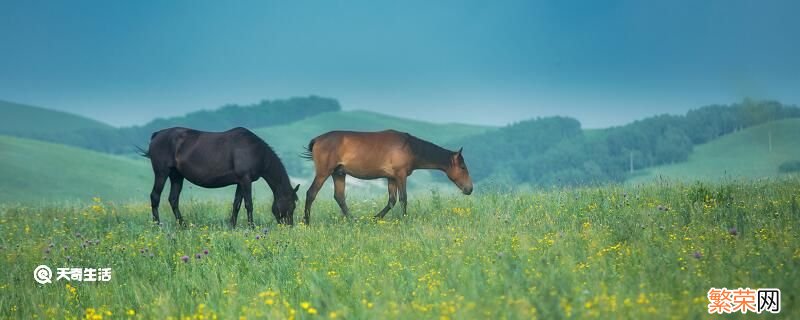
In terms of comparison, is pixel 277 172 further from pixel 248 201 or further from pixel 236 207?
pixel 236 207

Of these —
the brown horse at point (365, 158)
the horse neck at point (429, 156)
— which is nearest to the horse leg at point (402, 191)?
the brown horse at point (365, 158)

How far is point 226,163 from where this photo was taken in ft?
52.8

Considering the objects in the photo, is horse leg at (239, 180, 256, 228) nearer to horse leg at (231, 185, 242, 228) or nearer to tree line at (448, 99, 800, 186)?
horse leg at (231, 185, 242, 228)

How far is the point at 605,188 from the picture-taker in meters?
18.5

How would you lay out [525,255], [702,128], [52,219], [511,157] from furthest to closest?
[511,157] → [702,128] → [52,219] → [525,255]

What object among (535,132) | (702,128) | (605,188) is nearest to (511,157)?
(535,132)

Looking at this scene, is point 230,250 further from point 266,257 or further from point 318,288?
point 318,288

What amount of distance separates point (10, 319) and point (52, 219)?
31.8ft

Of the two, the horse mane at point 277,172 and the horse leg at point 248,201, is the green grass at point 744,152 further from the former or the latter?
the horse leg at point 248,201

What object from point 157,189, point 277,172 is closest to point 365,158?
point 277,172

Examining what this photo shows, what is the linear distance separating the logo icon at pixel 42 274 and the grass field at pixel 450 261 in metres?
0.14

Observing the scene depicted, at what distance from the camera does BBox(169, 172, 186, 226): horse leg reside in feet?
54.6

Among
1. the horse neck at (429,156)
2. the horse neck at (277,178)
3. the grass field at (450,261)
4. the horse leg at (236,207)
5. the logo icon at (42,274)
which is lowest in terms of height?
the logo icon at (42,274)

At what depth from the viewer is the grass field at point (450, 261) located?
25.8 feet
